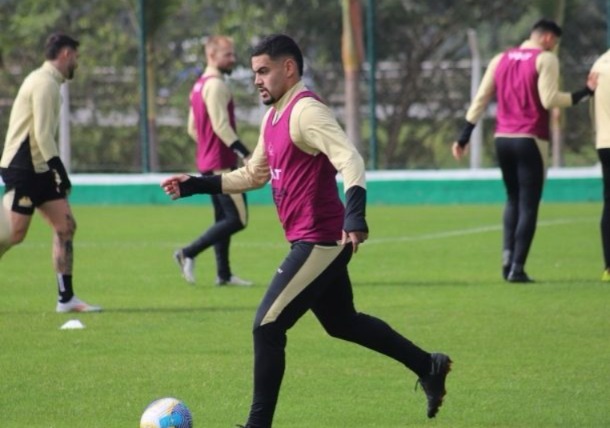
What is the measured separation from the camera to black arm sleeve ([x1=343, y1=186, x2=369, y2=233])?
7.21 metres

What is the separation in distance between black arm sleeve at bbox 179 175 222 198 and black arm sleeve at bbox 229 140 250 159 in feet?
18.2

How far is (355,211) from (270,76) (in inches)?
33.4

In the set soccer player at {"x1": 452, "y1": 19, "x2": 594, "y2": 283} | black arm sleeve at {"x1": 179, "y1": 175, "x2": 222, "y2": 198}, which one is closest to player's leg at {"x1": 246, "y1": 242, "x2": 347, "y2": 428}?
black arm sleeve at {"x1": 179, "y1": 175, "x2": 222, "y2": 198}

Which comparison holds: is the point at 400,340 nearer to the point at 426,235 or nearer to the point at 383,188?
the point at 426,235

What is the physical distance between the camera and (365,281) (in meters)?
14.4

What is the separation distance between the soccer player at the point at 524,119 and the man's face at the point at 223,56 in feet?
7.19

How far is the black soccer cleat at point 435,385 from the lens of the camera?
807cm

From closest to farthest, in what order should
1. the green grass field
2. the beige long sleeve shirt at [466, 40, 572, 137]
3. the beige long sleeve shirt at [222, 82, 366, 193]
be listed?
the beige long sleeve shirt at [222, 82, 366, 193]
the green grass field
the beige long sleeve shirt at [466, 40, 572, 137]

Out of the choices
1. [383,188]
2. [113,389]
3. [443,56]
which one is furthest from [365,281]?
[443,56]

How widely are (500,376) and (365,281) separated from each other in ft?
16.5

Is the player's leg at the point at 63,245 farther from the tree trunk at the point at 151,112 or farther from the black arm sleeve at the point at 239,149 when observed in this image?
the tree trunk at the point at 151,112

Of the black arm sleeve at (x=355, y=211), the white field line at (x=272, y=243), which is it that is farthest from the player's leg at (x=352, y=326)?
the white field line at (x=272, y=243)

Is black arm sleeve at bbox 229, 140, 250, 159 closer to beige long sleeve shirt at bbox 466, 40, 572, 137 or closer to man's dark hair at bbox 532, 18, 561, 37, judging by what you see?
beige long sleeve shirt at bbox 466, 40, 572, 137

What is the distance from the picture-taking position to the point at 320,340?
10914mm
